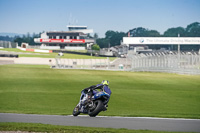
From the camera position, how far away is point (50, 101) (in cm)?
2505

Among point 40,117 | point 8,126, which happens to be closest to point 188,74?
point 40,117

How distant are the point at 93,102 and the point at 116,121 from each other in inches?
43.2

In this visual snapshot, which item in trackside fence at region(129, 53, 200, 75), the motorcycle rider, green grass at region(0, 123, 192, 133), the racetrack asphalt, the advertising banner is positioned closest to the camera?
green grass at region(0, 123, 192, 133)

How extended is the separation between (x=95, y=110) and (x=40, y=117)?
236 cm

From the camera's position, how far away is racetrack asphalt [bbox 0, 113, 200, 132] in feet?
50.3

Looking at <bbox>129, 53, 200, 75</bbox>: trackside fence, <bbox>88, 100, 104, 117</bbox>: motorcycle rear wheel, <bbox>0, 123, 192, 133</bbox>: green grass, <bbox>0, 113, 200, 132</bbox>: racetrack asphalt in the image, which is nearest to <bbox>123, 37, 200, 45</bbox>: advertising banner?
<bbox>129, 53, 200, 75</bbox>: trackside fence

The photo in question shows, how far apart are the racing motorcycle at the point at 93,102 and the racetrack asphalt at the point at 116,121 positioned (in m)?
0.31

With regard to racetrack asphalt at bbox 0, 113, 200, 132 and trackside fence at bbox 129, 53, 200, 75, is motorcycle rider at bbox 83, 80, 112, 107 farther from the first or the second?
trackside fence at bbox 129, 53, 200, 75

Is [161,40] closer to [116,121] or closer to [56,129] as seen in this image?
[116,121]

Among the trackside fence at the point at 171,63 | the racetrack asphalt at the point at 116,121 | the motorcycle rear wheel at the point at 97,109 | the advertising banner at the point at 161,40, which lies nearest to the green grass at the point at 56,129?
the racetrack asphalt at the point at 116,121

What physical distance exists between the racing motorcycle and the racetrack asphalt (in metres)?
0.31

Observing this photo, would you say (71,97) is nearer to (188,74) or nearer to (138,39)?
(188,74)

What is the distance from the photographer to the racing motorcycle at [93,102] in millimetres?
16609

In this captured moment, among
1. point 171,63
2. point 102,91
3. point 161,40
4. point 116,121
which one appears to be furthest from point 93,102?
point 161,40
